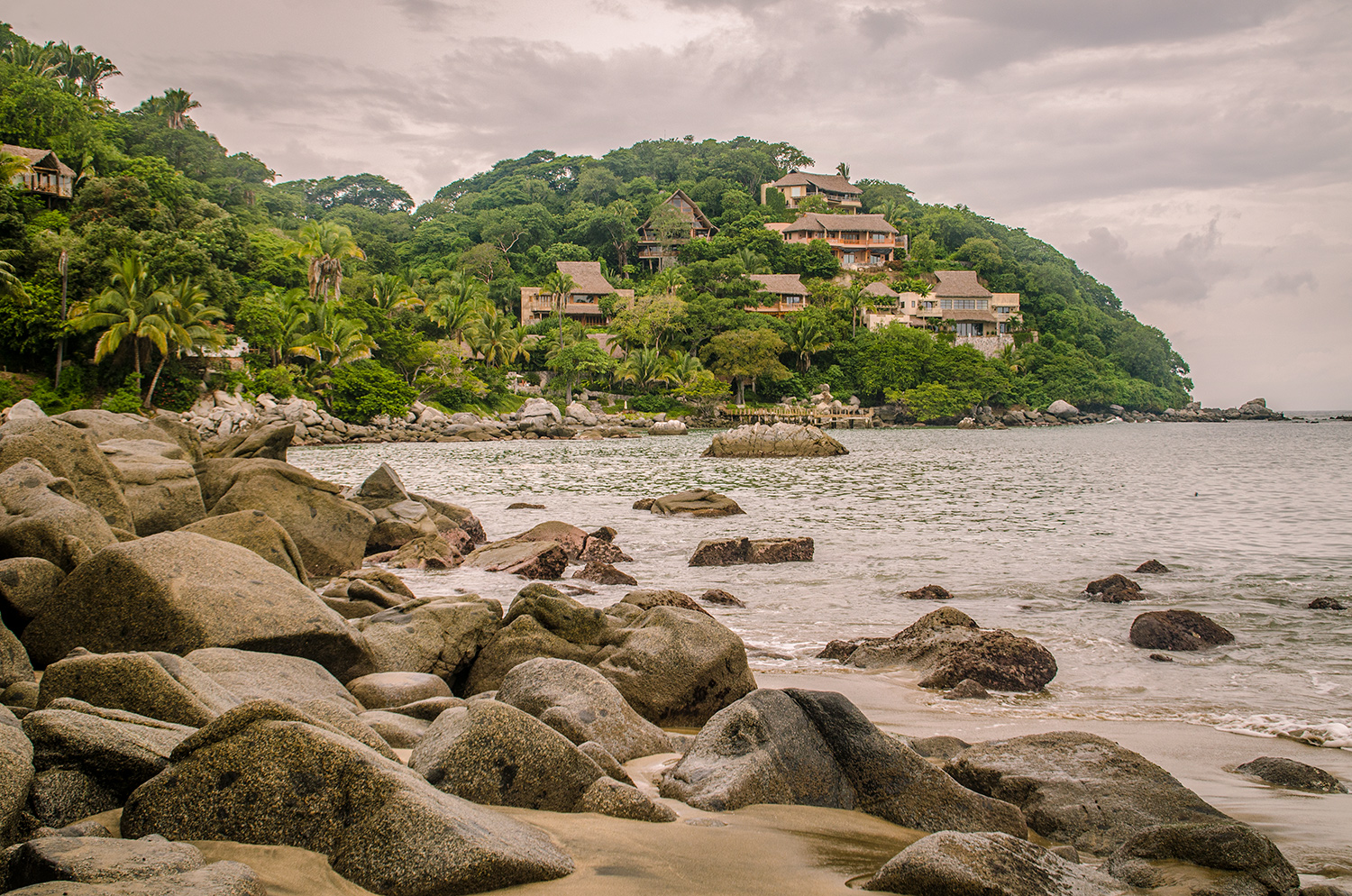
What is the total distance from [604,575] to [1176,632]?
25.6 feet

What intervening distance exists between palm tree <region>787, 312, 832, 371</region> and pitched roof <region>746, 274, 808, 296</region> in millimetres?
6844

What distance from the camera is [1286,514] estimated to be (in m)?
21.6

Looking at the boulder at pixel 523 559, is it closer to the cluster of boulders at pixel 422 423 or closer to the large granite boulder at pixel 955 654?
the large granite boulder at pixel 955 654

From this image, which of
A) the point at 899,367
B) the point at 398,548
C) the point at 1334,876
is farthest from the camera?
the point at 899,367

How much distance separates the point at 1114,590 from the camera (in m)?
11.9

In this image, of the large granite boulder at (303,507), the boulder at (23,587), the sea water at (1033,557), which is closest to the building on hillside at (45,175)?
the sea water at (1033,557)

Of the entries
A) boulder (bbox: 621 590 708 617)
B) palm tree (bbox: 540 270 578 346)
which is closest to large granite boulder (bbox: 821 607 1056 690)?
boulder (bbox: 621 590 708 617)

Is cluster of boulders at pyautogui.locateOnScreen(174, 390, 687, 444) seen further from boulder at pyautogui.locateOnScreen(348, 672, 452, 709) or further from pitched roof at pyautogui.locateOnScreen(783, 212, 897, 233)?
pitched roof at pyautogui.locateOnScreen(783, 212, 897, 233)

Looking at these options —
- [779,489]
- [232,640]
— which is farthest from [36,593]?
[779,489]

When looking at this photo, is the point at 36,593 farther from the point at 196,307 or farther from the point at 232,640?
the point at 196,307

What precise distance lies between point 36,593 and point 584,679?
12.8ft

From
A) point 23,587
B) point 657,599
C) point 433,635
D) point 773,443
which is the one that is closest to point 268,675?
point 23,587

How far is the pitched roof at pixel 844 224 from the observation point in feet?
365

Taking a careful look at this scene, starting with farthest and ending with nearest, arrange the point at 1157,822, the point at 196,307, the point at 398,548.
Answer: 1. the point at 196,307
2. the point at 398,548
3. the point at 1157,822
